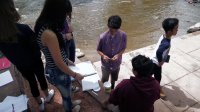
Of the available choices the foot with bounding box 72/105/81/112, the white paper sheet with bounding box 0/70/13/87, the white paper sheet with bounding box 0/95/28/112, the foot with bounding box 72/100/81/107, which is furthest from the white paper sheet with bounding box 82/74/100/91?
the white paper sheet with bounding box 0/95/28/112

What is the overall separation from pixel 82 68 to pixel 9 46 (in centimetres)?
144

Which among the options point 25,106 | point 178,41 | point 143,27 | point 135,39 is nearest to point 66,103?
point 25,106

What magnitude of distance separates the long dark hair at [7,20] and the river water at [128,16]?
392 centimetres

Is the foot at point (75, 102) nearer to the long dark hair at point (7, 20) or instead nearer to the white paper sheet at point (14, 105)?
the white paper sheet at point (14, 105)

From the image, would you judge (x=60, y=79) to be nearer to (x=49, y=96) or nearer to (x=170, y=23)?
(x=49, y=96)

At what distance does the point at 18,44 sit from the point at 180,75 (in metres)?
3.42

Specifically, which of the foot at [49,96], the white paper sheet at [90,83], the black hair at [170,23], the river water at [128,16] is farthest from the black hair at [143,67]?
the river water at [128,16]

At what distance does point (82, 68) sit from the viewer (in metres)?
3.75

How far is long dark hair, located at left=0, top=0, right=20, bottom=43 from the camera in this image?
2.19 meters

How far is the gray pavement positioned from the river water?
4.90 ft

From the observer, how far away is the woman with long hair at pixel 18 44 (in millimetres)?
2240

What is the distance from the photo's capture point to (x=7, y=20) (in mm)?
2240

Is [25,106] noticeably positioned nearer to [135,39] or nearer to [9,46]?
[9,46]

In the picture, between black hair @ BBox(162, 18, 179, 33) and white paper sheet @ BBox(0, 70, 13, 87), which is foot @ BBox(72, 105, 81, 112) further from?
black hair @ BBox(162, 18, 179, 33)
